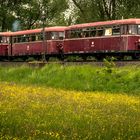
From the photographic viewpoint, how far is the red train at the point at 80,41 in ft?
Result: 148

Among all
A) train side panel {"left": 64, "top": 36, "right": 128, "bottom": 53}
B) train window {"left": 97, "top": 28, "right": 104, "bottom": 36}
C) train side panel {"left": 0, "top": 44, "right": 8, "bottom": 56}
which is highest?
train window {"left": 97, "top": 28, "right": 104, "bottom": 36}

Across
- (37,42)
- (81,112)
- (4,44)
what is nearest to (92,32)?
(37,42)

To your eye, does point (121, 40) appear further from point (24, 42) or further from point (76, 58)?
point (24, 42)

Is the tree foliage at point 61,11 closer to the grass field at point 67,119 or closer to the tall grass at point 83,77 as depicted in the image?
the tall grass at point 83,77

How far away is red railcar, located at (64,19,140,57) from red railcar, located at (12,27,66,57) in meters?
3.46

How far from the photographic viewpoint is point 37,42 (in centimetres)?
5925

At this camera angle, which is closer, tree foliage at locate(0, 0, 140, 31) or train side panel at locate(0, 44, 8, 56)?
train side panel at locate(0, 44, 8, 56)

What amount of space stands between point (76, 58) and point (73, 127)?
123 ft

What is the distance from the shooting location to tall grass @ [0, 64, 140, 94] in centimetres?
3484

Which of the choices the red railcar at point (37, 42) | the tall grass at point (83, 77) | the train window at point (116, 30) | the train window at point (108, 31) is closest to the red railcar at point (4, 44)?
the red railcar at point (37, 42)

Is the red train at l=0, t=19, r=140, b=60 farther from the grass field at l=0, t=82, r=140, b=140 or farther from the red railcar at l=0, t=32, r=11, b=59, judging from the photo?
the grass field at l=0, t=82, r=140, b=140

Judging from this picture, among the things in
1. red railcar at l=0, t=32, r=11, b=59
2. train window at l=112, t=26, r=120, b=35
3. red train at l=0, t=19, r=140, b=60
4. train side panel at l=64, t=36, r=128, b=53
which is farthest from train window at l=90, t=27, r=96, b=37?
red railcar at l=0, t=32, r=11, b=59

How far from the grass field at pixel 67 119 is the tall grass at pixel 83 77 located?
895 cm

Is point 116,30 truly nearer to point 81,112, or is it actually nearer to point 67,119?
point 81,112
